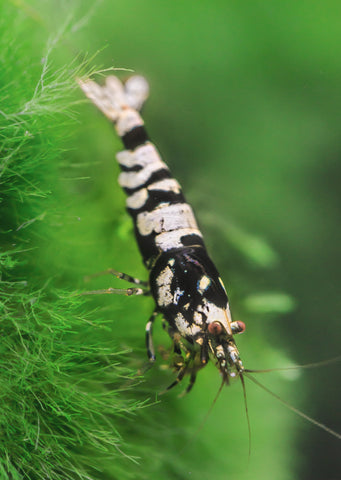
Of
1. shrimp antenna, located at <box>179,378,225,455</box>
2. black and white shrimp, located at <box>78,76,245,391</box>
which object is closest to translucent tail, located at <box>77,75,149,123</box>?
black and white shrimp, located at <box>78,76,245,391</box>

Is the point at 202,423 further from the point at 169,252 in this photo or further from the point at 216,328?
the point at 169,252

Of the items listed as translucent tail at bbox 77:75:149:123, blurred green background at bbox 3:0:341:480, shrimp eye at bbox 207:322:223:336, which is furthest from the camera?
translucent tail at bbox 77:75:149:123

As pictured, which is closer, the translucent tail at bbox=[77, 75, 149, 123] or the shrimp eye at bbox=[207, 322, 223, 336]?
the shrimp eye at bbox=[207, 322, 223, 336]

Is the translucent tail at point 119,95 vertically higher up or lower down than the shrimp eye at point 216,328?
higher up

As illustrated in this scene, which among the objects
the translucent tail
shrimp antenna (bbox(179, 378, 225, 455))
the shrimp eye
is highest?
the translucent tail

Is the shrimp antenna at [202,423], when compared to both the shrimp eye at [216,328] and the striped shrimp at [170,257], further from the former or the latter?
the shrimp eye at [216,328]

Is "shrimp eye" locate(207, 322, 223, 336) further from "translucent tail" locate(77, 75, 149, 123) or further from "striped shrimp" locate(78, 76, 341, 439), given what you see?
"translucent tail" locate(77, 75, 149, 123)

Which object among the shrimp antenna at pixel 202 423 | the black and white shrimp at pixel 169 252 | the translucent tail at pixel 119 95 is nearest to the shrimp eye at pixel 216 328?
the black and white shrimp at pixel 169 252

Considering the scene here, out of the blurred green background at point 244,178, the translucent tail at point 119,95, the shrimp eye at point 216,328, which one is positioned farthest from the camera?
the translucent tail at point 119,95
